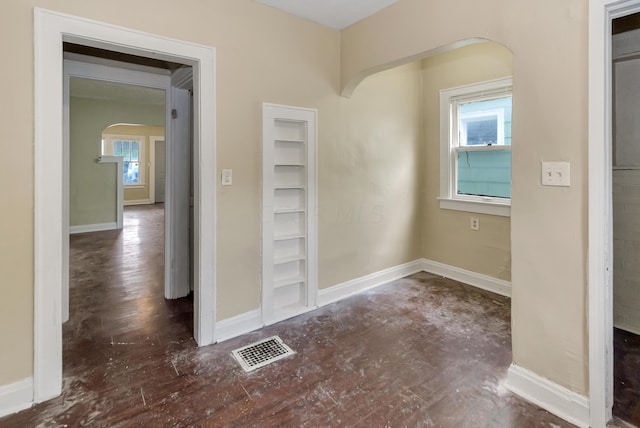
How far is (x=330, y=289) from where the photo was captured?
3404mm

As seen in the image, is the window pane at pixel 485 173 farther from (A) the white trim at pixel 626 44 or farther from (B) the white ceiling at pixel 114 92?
(B) the white ceiling at pixel 114 92

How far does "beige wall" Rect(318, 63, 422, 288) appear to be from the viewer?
132 inches

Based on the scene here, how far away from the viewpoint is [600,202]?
5.45 feet

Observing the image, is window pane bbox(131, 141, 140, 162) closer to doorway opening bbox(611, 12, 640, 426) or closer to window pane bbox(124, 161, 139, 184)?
window pane bbox(124, 161, 139, 184)

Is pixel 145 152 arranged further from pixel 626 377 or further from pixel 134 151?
pixel 626 377

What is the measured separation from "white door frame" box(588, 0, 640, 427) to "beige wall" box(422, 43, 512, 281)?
1851 millimetres

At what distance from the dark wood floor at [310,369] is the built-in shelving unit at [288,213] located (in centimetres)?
26

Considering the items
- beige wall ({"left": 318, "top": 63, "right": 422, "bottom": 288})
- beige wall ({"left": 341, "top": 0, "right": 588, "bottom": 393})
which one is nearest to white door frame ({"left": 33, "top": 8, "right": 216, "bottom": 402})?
beige wall ({"left": 318, "top": 63, "right": 422, "bottom": 288})

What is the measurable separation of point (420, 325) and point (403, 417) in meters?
1.18

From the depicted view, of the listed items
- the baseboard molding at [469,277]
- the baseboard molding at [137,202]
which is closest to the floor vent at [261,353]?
the baseboard molding at [469,277]

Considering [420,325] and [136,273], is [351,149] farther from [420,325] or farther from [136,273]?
[136,273]

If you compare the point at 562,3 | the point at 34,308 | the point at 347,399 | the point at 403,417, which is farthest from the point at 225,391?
the point at 562,3

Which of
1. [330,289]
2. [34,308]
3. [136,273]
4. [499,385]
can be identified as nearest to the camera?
[34,308]

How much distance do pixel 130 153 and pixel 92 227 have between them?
4.73 m
